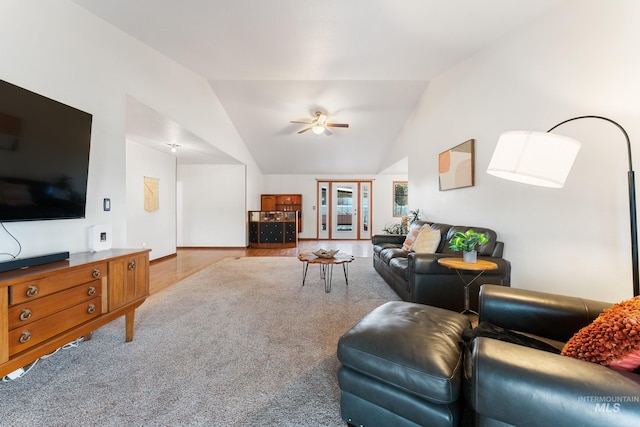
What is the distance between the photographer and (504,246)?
2.80 m

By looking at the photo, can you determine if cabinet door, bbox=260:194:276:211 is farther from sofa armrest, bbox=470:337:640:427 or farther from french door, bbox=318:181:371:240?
sofa armrest, bbox=470:337:640:427

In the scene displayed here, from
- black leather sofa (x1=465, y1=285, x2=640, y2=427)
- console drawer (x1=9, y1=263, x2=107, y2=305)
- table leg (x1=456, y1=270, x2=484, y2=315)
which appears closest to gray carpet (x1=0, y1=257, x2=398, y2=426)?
console drawer (x1=9, y1=263, x2=107, y2=305)

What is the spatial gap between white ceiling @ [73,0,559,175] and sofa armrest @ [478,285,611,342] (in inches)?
95.5

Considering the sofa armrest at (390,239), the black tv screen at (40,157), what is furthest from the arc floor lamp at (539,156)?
the sofa armrest at (390,239)

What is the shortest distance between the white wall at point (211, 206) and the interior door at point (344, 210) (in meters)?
3.23

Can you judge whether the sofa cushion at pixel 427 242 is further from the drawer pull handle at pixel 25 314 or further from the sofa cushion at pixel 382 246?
the drawer pull handle at pixel 25 314

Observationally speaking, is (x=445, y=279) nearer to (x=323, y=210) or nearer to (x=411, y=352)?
(x=411, y=352)

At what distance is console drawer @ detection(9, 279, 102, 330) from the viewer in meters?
1.37

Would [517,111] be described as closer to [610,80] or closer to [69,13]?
[610,80]

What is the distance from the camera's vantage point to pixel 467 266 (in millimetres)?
2305

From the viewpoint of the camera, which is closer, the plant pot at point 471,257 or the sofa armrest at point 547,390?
the sofa armrest at point 547,390

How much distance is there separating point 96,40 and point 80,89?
54 centimetres

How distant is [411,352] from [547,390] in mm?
486

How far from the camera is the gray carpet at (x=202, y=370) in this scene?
1.42 meters
